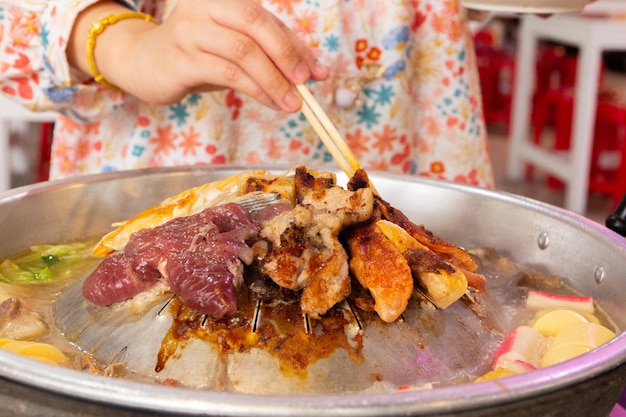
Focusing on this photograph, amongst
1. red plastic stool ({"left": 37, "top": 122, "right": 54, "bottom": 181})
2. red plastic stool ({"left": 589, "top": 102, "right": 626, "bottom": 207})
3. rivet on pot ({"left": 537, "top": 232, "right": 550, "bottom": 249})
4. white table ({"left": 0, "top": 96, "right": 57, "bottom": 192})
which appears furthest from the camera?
red plastic stool ({"left": 589, "top": 102, "right": 626, "bottom": 207})

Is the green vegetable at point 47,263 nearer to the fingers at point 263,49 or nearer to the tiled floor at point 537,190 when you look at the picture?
the fingers at point 263,49

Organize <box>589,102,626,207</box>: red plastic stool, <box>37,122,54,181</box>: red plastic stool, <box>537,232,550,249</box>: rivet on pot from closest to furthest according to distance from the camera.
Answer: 1. <box>537,232,550,249</box>: rivet on pot
2. <box>37,122,54,181</box>: red plastic stool
3. <box>589,102,626,207</box>: red plastic stool

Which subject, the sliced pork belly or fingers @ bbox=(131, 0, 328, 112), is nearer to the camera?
the sliced pork belly

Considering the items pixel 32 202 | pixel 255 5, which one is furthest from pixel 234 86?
pixel 32 202

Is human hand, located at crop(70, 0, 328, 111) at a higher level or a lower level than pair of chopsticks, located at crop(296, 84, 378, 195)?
higher

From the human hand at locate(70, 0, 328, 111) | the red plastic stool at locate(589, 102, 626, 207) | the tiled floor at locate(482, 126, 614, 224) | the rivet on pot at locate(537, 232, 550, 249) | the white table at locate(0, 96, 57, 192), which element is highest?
the human hand at locate(70, 0, 328, 111)

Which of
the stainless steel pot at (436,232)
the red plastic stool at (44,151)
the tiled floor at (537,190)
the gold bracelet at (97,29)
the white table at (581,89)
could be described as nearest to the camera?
the stainless steel pot at (436,232)

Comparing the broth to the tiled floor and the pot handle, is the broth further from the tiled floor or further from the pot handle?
the tiled floor

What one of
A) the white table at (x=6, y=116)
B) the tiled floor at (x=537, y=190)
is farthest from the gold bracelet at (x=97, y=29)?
the tiled floor at (x=537, y=190)

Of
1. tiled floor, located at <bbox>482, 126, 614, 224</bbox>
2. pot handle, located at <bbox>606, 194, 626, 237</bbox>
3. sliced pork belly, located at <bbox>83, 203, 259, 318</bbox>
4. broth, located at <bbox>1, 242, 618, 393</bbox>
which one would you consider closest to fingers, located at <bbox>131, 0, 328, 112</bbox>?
sliced pork belly, located at <bbox>83, 203, 259, 318</bbox>
